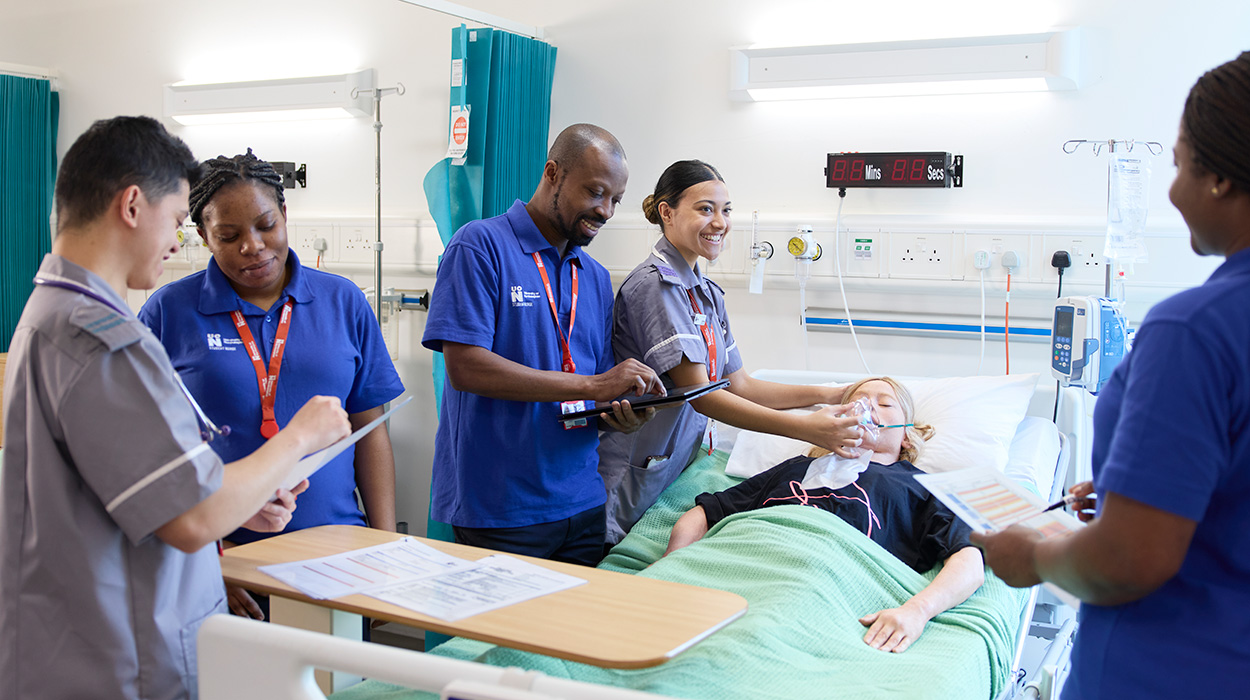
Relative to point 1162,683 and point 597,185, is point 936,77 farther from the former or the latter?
point 1162,683

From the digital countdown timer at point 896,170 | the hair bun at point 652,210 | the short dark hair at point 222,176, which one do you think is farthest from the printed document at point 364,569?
the digital countdown timer at point 896,170

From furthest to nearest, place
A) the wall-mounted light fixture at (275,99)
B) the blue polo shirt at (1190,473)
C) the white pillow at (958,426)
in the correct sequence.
Answer: the wall-mounted light fixture at (275,99), the white pillow at (958,426), the blue polo shirt at (1190,473)

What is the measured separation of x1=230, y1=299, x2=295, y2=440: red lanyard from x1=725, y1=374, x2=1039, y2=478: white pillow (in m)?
1.48

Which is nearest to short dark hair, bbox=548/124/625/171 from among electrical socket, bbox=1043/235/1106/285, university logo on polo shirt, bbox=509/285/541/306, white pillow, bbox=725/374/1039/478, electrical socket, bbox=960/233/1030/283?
university logo on polo shirt, bbox=509/285/541/306

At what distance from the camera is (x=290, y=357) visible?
191cm

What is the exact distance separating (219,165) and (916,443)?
1.99 metres

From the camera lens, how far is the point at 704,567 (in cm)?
207

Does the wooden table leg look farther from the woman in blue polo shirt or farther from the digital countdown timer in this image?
the digital countdown timer

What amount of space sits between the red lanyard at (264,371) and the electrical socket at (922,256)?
80.9 inches

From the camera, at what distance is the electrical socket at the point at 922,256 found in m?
3.11

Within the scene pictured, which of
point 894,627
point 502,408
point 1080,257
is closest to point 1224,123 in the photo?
point 894,627

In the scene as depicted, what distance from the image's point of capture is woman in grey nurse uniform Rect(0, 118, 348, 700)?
116 cm

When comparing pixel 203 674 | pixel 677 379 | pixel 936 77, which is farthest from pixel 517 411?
pixel 936 77

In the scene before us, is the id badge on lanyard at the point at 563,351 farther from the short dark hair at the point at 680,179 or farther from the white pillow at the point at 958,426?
the white pillow at the point at 958,426
